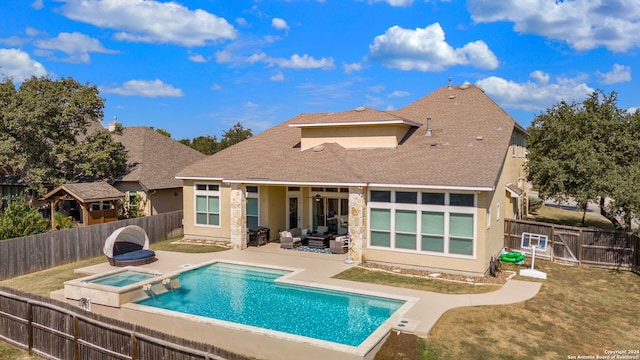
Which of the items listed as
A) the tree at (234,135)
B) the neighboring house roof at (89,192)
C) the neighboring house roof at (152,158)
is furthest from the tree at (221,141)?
the neighboring house roof at (89,192)

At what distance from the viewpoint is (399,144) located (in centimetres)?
2092

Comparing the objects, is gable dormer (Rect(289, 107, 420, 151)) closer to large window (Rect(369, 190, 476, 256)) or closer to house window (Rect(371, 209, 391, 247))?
large window (Rect(369, 190, 476, 256))

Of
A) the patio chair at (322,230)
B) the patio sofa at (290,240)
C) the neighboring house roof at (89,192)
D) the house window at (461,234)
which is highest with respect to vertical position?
the neighboring house roof at (89,192)

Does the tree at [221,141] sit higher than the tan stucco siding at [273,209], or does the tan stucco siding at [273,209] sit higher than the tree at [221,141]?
the tree at [221,141]

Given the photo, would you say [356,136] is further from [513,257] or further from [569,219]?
[569,219]

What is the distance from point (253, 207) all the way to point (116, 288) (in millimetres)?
9738

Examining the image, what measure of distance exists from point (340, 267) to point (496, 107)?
1319 cm

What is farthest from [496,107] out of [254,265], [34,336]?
[34,336]

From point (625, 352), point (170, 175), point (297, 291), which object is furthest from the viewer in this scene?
point (170, 175)

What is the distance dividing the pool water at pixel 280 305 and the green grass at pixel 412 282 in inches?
66.9

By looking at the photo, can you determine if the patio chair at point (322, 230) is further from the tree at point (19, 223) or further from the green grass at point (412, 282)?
the tree at point (19, 223)

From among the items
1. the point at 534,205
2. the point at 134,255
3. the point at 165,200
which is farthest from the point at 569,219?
the point at 134,255

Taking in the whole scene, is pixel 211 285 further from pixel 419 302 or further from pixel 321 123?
pixel 321 123

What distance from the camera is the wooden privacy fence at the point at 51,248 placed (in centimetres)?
1636
